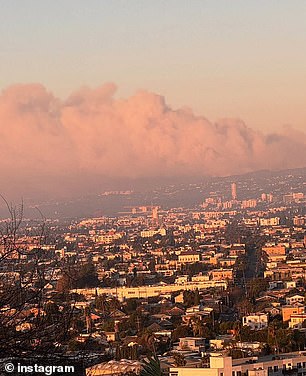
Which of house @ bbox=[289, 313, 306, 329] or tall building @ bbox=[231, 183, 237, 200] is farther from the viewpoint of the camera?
tall building @ bbox=[231, 183, 237, 200]

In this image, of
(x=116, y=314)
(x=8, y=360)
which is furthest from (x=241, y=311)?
(x=8, y=360)

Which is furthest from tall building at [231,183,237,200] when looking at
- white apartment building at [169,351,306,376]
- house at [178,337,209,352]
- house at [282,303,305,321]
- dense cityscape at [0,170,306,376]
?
white apartment building at [169,351,306,376]

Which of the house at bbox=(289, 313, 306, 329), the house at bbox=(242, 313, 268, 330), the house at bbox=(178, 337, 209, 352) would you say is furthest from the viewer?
the house at bbox=(242, 313, 268, 330)

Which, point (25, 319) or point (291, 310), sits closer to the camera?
point (25, 319)

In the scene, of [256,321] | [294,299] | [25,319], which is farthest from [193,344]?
[25,319]

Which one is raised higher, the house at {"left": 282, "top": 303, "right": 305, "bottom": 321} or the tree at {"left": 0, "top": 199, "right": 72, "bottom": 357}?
the tree at {"left": 0, "top": 199, "right": 72, "bottom": 357}

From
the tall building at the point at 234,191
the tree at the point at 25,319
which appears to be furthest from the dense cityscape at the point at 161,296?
the tall building at the point at 234,191

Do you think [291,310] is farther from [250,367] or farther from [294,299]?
[250,367]

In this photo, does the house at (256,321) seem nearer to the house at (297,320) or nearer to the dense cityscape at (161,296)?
the dense cityscape at (161,296)

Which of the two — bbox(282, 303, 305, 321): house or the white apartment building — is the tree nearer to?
the white apartment building

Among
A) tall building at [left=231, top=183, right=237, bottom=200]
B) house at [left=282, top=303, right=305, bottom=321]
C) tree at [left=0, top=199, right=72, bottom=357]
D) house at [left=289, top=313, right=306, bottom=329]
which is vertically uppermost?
tall building at [left=231, top=183, right=237, bottom=200]
